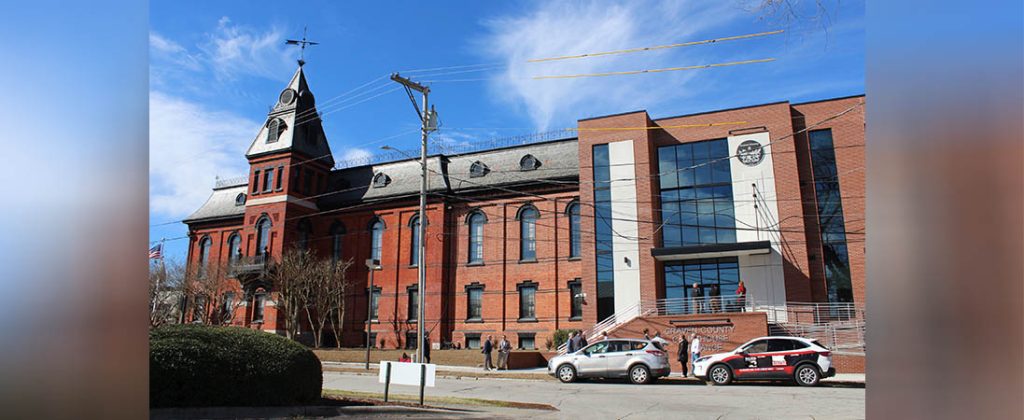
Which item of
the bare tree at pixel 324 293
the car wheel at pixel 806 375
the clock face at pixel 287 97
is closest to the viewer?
the car wheel at pixel 806 375

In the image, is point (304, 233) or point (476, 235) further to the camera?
point (304, 233)

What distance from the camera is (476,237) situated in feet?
128

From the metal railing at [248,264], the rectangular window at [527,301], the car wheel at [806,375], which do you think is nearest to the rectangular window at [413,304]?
the rectangular window at [527,301]

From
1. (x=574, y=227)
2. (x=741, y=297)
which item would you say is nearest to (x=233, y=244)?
(x=574, y=227)

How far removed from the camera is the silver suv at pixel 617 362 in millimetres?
18953

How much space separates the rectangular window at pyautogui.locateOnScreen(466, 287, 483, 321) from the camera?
124 feet

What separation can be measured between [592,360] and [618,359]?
899mm

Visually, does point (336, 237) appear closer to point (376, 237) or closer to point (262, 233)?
point (376, 237)

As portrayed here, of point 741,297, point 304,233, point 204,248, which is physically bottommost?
point 741,297

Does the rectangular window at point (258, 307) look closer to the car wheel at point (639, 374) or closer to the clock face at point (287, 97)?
the clock face at point (287, 97)

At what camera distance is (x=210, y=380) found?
9.26 metres

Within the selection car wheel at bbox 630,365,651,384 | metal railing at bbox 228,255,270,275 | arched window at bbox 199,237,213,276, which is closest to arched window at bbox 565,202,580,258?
car wheel at bbox 630,365,651,384
